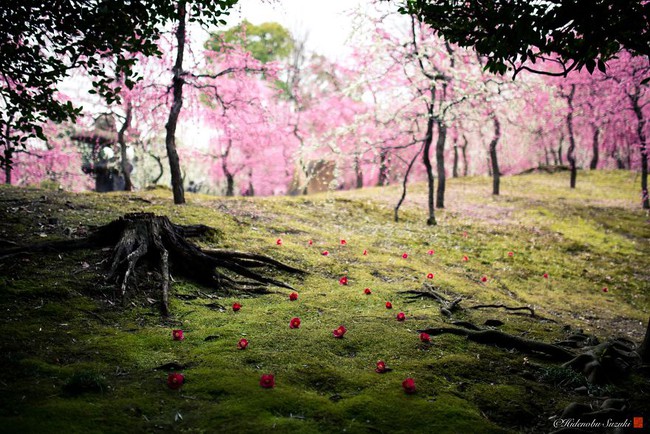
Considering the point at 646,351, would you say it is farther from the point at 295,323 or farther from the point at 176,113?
the point at 176,113

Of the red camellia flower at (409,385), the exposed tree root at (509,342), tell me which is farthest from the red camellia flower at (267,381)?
the exposed tree root at (509,342)

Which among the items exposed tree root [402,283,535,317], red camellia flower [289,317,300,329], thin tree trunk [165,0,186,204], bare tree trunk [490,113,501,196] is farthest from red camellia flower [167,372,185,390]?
bare tree trunk [490,113,501,196]

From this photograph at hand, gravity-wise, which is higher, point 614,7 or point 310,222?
point 614,7

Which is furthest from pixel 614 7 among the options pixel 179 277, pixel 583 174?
pixel 583 174

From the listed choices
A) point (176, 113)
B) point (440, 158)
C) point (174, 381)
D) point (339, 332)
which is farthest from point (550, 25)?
point (440, 158)

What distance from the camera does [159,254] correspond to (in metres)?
7.21

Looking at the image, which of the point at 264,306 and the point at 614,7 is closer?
the point at 614,7

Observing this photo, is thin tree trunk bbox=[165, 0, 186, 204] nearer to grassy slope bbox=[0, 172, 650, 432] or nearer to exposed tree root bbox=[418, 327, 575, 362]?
grassy slope bbox=[0, 172, 650, 432]

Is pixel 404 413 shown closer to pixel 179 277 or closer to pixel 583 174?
pixel 179 277

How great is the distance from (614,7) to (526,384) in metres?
4.09

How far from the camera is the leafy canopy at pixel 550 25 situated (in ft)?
14.4

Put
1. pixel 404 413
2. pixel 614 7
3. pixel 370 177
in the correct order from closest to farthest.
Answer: pixel 404 413
pixel 614 7
pixel 370 177

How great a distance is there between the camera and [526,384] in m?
4.59

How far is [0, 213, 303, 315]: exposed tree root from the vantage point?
6707 millimetres
